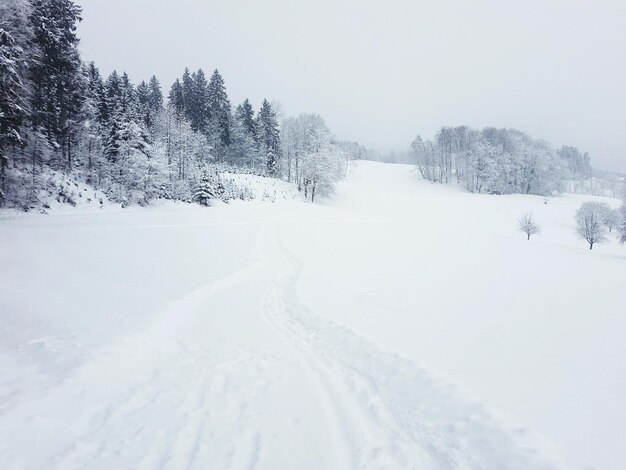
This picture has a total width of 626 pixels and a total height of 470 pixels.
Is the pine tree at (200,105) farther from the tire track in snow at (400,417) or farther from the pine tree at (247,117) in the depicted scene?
the tire track in snow at (400,417)

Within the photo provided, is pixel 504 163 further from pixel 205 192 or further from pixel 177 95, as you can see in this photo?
pixel 177 95

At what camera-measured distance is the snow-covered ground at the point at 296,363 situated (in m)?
3.61

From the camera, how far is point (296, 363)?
19.7ft

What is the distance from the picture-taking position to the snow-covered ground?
3.61m

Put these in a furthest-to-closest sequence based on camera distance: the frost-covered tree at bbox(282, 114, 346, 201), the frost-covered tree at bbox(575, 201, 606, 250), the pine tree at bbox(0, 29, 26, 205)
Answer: the frost-covered tree at bbox(282, 114, 346, 201), the frost-covered tree at bbox(575, 201, 606, 250), the pine tree at bbox(0, 29, 26, 205)

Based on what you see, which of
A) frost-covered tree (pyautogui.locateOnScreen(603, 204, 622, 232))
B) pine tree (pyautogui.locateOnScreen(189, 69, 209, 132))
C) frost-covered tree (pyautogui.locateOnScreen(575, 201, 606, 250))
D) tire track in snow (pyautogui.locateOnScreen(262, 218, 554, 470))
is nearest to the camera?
tire track in snow (pyautogui.locateOnScreen(262, 218, 554, 470))

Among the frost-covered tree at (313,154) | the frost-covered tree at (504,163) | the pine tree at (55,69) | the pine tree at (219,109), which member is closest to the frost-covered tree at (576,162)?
the frost-covered tree at (504,163)

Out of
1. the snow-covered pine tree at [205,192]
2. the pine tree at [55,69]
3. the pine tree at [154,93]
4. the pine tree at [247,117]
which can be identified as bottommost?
the snow-covered pine tree at [205,192]

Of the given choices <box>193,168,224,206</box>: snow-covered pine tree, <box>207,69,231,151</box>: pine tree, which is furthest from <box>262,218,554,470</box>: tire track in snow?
<box>207,69,231,151</box>: pine tree

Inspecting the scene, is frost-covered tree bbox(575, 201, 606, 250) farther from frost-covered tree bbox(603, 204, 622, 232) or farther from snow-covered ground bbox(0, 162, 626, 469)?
snow-covered ground bbox(0, 162, 626, 469)

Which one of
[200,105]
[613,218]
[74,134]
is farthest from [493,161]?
[74,134]

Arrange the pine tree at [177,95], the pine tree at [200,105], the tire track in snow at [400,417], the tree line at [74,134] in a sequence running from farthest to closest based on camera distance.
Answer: the pine tree at [177,95], the pine tree at [200,105], the tree line at [74,134], the tire track in snow at [400,417]

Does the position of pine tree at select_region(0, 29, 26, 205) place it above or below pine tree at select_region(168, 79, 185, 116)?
below

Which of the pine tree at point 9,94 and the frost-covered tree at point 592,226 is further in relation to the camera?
the frost-covered tree at point 592,226
